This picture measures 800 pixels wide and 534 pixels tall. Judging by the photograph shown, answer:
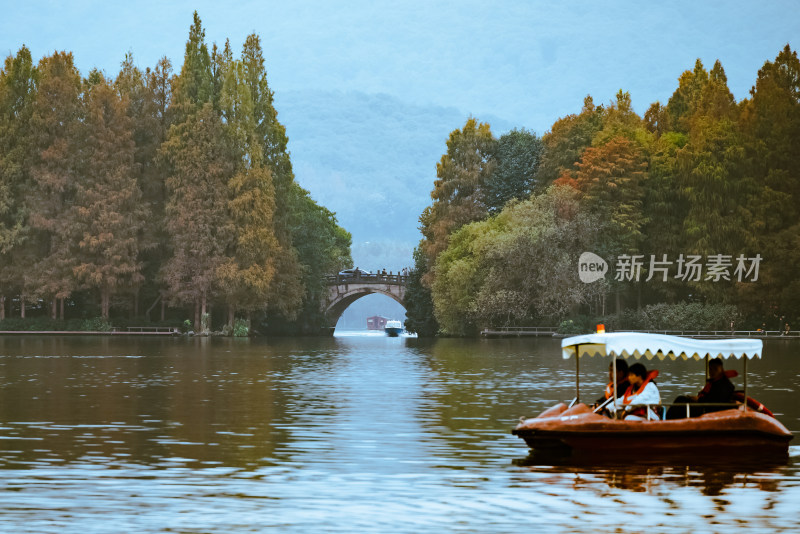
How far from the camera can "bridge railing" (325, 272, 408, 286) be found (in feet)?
386

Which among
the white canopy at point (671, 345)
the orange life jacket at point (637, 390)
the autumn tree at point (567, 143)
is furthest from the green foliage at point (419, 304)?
the white canopy at point (671, 345)

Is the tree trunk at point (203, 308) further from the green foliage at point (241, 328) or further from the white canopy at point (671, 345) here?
the white canopy at point (671, 345)

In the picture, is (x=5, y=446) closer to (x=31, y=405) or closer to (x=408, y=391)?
(x=31, y=405)

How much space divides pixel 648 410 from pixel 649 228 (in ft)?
215

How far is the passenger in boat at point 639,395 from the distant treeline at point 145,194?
6685 centimetres

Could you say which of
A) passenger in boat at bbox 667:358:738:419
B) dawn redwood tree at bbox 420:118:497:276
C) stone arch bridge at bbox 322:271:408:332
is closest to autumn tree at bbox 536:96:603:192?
dawn redwood tree at bbox 420:118:497:276

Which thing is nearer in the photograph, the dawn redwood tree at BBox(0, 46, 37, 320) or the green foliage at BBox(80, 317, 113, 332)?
the dawn redwood tree at BBox(0, 46, 37, 320)

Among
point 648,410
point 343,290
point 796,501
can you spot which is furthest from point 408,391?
point 343,290

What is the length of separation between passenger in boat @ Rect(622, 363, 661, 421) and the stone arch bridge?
313 ft

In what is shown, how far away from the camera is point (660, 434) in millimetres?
19562

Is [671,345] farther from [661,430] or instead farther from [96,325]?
[96,325]

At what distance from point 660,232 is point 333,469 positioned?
68179mm

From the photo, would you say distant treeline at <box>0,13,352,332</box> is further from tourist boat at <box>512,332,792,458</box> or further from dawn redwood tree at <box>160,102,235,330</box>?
tourist boat at <box>512,332,792,458</box>

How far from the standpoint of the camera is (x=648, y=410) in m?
20.1
